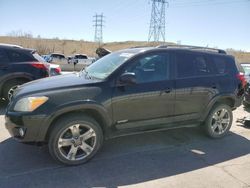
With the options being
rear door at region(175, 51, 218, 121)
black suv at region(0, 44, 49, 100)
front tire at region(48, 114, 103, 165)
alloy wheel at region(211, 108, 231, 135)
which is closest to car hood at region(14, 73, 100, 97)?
front tire at region(48, 114, 103, 165)

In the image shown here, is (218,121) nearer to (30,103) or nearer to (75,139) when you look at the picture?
(75,139)

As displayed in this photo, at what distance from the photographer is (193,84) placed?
537 cm

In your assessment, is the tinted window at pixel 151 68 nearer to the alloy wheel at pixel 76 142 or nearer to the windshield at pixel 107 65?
the windshield at pixel 107 65

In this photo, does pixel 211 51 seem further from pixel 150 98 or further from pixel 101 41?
pixel 101 41

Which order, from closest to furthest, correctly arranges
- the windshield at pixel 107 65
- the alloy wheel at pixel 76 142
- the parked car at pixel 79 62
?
the alloy wheel at pixel 76 142, the windshield at pixel 107 65, the parked car at pixel 79 62

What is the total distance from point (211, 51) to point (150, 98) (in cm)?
184

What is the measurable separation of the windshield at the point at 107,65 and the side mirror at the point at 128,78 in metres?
0.25

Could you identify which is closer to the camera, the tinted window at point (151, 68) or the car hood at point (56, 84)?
the car hood at point (56, 84)

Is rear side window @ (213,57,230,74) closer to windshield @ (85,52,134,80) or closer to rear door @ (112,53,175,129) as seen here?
rear door @ (112,53,175,129)

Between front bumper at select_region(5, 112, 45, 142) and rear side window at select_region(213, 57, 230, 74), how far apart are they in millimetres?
3469

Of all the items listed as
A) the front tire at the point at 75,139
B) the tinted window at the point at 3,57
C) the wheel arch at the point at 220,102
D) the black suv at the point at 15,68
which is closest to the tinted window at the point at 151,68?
the front tire at the point at 75,139

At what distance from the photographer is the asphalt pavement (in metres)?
4.00

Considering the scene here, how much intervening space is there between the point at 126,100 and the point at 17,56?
4665 millimetres

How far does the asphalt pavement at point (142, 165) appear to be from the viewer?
4000mm
